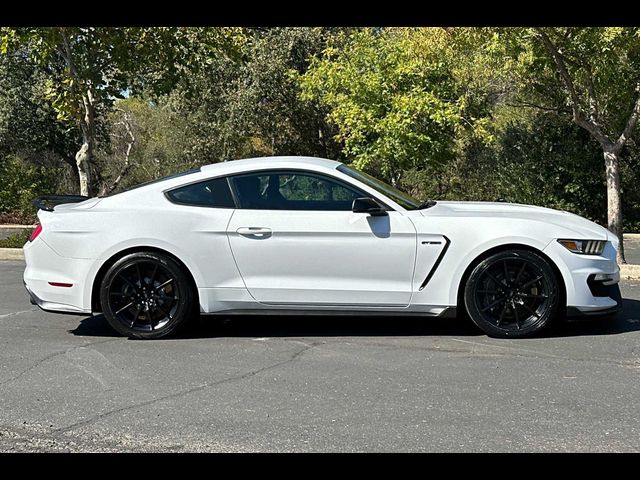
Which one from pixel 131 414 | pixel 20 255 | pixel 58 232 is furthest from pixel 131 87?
pixel 131 414

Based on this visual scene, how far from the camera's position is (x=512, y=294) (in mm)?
6434

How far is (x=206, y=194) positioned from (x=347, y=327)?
168 centimetres

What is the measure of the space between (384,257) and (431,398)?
1.73 metres

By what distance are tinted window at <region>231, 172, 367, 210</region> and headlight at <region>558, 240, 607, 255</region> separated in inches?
65.7

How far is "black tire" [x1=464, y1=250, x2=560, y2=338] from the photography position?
637 cm

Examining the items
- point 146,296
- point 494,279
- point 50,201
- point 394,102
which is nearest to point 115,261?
point 146,296

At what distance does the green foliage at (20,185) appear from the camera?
64.0ft

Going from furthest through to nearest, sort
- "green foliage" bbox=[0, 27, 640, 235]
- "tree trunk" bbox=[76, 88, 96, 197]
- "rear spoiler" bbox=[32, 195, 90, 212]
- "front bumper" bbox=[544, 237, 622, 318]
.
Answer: "tree trunk" bbox=[76, 88, 96, 197]
"green foliage" bbox=[0, 27, 640, 235]
"rear spoiler" bbox=[32, 195, 90, 212]
"front bumper" bbox=[544, 237, 622, 318]

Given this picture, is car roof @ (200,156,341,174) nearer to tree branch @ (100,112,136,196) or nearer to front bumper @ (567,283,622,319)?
front bumper @ (567,283,622,319)

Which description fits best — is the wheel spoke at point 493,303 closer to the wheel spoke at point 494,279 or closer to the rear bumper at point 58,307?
the wheel spoke at point 494,279

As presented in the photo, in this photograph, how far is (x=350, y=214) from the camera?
6.51 metres

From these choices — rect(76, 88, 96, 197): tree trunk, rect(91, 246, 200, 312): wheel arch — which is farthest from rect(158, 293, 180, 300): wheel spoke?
rect(76, 88, 96, 197): tree trunk

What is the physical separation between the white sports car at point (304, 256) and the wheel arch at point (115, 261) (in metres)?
0.01

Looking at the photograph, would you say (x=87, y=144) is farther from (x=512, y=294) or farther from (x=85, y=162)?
(x=512, y=294)
